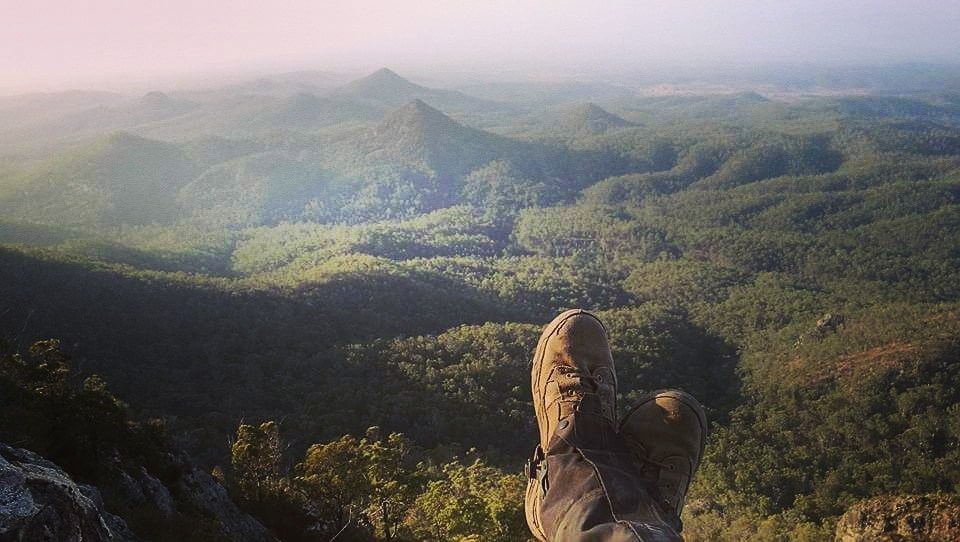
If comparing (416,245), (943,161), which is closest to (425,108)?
(416,245)

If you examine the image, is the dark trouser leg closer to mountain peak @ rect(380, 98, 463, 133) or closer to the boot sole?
the boot sole

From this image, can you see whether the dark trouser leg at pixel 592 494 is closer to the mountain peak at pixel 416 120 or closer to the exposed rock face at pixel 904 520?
the exposed rock face at pixel 904 520

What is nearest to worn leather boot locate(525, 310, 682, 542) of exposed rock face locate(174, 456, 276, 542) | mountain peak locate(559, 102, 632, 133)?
exposed rock face locate(174, 456, 276, 542)

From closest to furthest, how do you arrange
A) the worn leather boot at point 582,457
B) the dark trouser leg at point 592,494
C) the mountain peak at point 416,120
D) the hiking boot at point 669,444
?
the dark trouser leg at point 592,494
the worn leather boot at point 582,457
the hiking boot at point 669,444
the mountain peak at point 416,120

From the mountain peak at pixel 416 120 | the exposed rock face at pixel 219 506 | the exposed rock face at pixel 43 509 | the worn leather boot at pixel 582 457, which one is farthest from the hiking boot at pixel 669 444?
the mountain peak at pixel 416 120

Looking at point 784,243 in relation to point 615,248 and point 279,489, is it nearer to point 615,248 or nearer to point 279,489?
point 615,248
